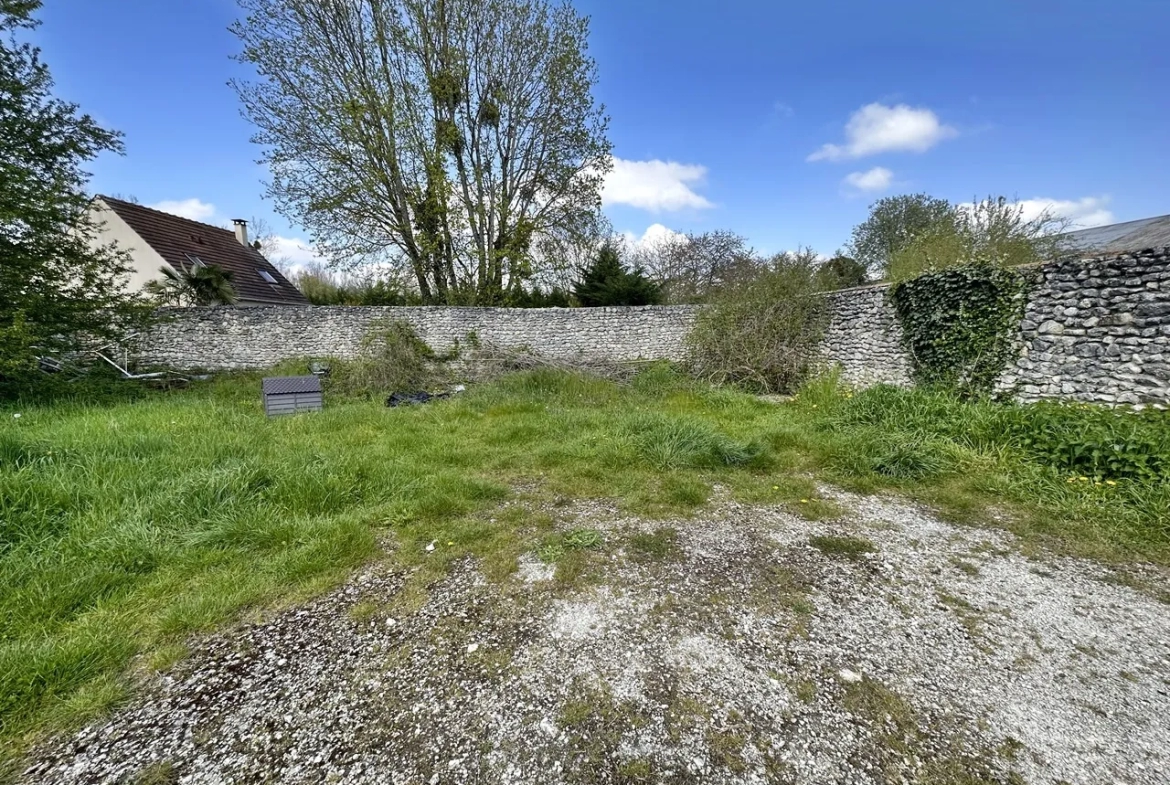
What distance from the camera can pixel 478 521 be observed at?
10.4 feet

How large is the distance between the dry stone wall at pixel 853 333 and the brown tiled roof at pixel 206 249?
5654 millimetres

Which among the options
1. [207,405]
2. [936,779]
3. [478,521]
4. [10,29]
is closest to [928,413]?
[936,779]

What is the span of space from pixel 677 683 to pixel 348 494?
2.84 meters

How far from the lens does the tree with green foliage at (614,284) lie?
1522cm

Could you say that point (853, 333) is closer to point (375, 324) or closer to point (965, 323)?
point (965, 323)

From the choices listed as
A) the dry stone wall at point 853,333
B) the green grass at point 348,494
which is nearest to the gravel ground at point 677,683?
the green grass at point 348,494

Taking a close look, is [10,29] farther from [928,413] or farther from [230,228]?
[230,228]

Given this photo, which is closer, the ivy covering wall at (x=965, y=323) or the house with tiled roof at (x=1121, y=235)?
the ivy covering wall at (x=965, y=323)

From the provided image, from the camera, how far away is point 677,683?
1763 mm

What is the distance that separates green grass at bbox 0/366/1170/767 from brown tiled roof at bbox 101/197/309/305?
12.3 meters

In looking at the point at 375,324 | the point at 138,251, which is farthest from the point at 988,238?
the point at 138,251

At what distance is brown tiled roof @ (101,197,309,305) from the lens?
47.0ft

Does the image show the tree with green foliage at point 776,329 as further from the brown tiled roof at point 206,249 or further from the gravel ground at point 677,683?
the brown tiled roof at point 206,249

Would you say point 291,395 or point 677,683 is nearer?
point 677,683
